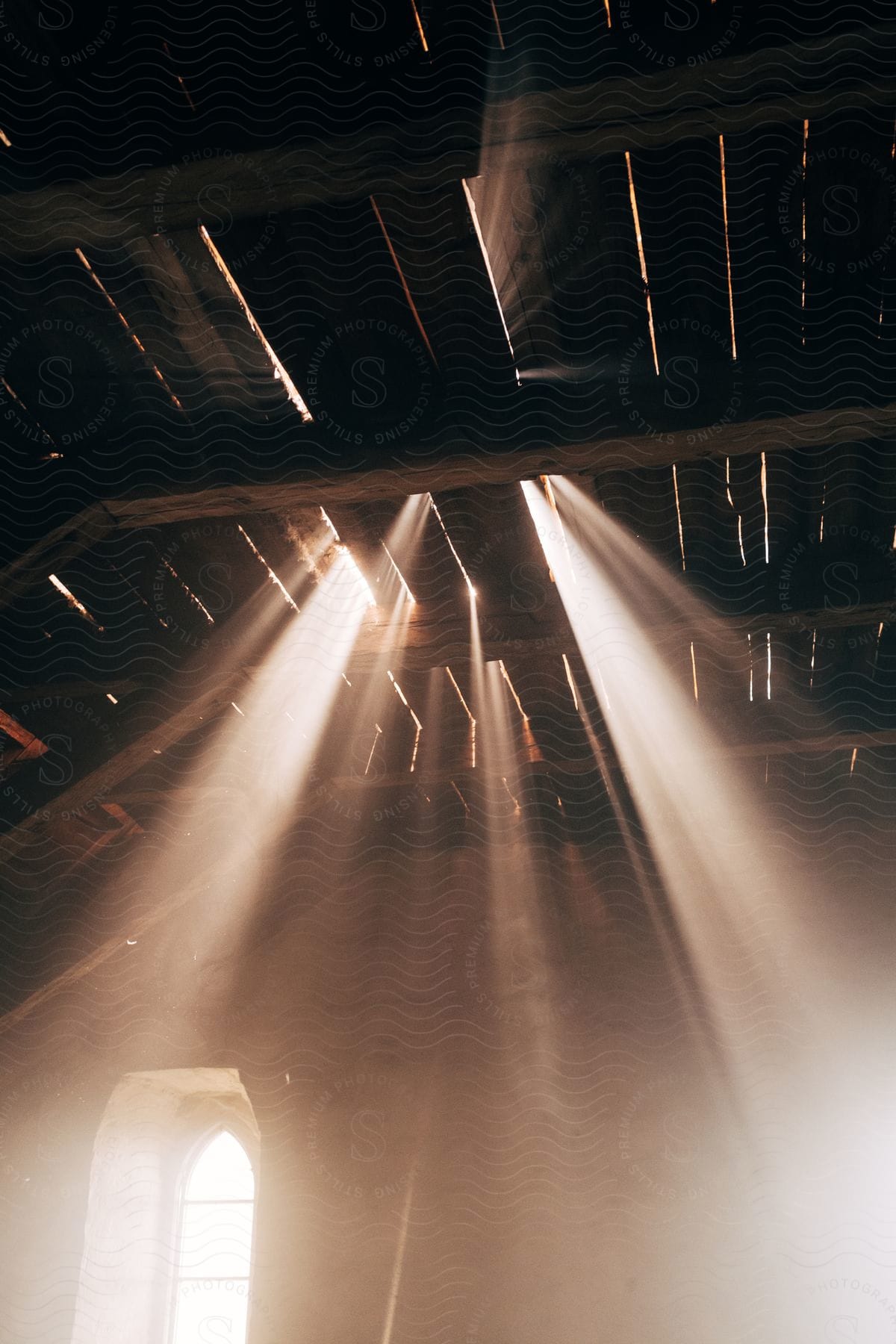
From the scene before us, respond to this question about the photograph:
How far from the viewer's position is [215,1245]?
16.7 ft

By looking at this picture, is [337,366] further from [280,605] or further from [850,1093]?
[850,1093]

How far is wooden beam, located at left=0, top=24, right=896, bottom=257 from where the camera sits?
6.93 ft

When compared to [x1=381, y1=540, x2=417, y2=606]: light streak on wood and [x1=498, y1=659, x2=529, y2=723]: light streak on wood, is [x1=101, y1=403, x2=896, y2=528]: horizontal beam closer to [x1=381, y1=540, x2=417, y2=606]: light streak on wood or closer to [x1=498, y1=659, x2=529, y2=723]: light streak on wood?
[x1=381, y1=540, x2=417, y2=606]: light streak on wood

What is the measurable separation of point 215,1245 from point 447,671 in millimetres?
3179

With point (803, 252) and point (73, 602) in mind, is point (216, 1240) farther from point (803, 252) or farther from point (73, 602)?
point (803, 252)

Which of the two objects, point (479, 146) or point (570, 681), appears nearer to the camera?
point (479, 146)

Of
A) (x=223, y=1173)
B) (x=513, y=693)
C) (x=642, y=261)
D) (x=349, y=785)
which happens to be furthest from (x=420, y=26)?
(x=223, y=1173)

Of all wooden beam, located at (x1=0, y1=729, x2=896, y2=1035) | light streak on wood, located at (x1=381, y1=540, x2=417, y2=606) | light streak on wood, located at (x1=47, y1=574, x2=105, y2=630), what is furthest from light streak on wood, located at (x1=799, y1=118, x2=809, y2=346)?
light streak on wood, located at (x1=47, y1=574, x2=105, y2=630)

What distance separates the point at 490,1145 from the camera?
483 cm

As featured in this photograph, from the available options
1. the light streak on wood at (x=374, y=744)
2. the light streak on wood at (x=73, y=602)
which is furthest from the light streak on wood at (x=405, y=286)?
the light streak on wood at (x=374, y=744)

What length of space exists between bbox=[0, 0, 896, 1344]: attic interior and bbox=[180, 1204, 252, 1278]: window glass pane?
0.02m

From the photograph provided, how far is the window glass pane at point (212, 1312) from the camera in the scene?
4.80 metres

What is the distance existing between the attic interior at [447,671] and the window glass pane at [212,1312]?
21mm

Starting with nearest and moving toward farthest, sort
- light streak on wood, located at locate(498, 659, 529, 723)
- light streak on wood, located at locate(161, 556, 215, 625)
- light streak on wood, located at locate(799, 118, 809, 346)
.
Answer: light streak on wood, located at locate(799, 118, 809, 346) → light streak on wood, located at locate(161, 556, 215, 625) → light streak on wood, located at locate(498, 659, 529, 723)
